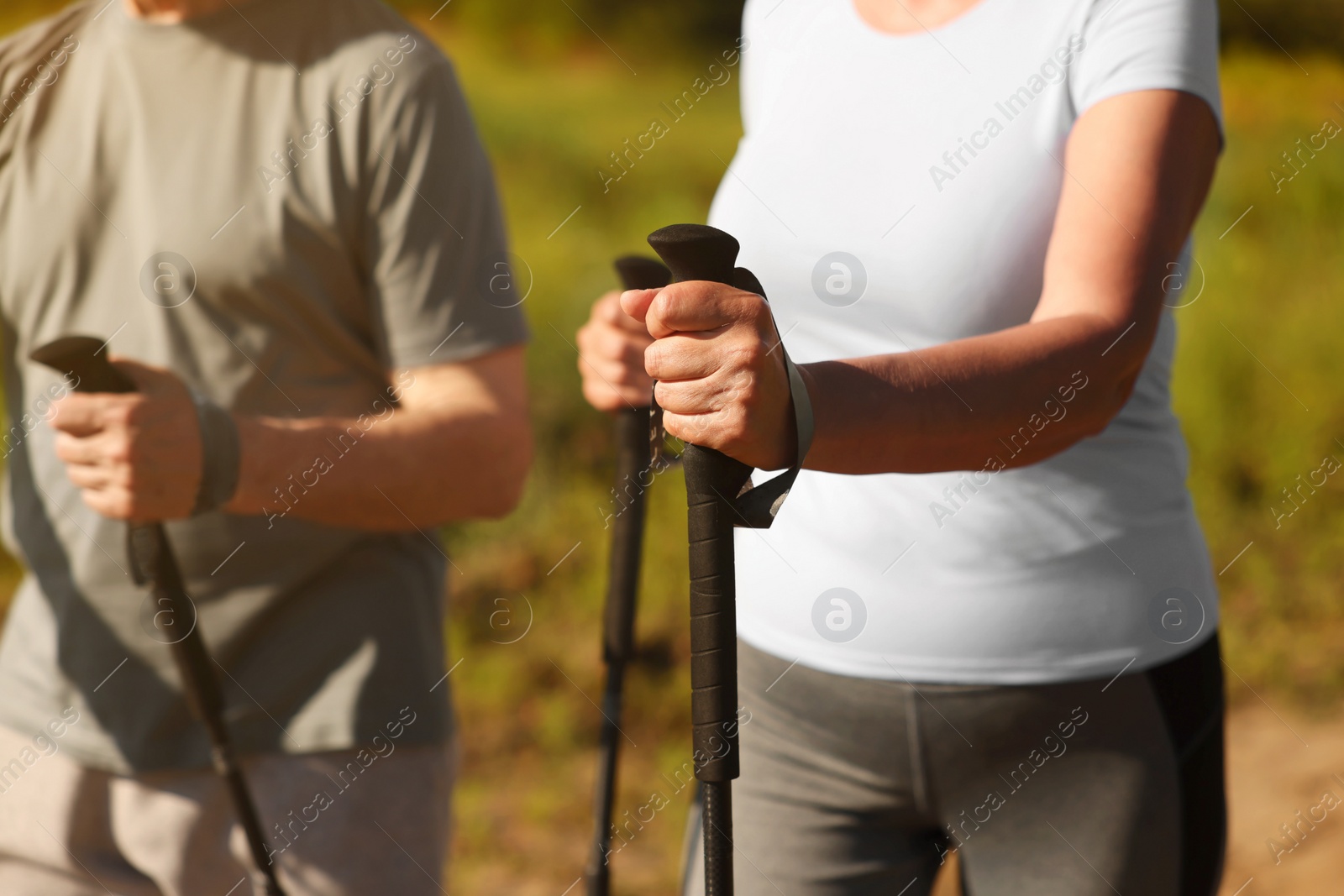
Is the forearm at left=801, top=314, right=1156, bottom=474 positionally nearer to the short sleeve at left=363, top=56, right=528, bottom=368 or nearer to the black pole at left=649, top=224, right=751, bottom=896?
the black pole at left=649, top=224, right=751, bottom=896

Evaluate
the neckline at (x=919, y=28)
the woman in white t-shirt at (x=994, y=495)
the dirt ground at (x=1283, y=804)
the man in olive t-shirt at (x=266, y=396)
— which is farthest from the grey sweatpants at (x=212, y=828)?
the dirt ground at (x=1283, y=804)

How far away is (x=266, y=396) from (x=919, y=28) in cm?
93

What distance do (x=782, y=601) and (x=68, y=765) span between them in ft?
3.20

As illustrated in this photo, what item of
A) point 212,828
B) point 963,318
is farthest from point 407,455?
point 963,318

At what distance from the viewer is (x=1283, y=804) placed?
3.97m

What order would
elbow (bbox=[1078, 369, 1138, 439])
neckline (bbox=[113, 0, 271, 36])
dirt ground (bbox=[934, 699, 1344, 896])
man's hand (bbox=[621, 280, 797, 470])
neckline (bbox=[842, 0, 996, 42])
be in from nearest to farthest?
man's hand (bbox=[621, 280, 797, 470]) → elbow (bbox=[1078, 369, 1138, 439]) → neckline (bbox=[842, 0, 996, 42]) → neckline (bbox=[113, 0, 271, 36]) → dirt ground (bbox=[934, 699, 1344, 896])

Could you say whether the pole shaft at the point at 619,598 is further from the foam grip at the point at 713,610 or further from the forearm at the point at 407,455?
the foam grip at the point at 713,610

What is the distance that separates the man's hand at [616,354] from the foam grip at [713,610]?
22.0 inches

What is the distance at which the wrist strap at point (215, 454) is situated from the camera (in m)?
1.53

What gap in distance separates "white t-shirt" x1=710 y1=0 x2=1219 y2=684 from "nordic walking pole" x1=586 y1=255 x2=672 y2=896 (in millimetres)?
416

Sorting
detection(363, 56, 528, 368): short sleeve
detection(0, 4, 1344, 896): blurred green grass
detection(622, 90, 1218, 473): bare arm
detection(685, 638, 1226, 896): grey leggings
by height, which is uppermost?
detection(622, 90, 1218, 473): bare arm

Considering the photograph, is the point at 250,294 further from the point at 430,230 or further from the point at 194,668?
the point at 194,668

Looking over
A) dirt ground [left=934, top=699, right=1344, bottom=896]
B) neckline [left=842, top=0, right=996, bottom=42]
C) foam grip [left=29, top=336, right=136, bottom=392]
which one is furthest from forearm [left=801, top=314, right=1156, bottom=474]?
dirt ground [left=934, top=699, right=1344, bottom=896]

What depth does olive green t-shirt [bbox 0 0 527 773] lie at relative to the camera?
5.36ft
